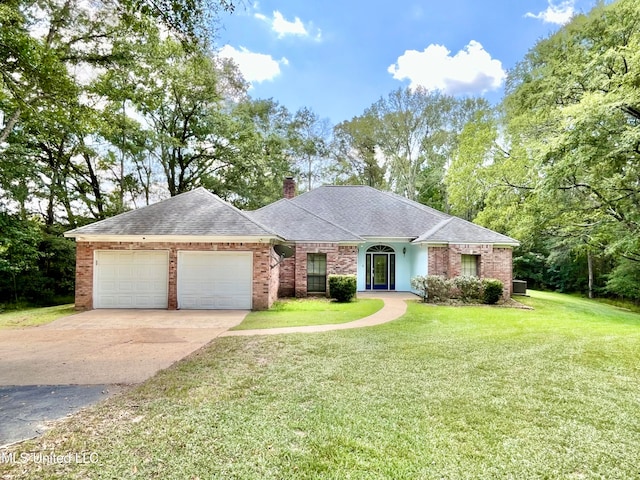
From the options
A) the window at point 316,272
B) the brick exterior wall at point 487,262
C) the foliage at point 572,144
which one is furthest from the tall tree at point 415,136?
the window at point 316,272

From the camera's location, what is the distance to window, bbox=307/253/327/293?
1452cm

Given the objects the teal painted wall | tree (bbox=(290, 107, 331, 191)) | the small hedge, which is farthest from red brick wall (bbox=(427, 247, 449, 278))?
tree (bbox=(290, 107, 331, 191))

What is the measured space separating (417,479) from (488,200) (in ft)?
54.3

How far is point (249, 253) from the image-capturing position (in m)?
11.4

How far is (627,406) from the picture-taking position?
13.1ft

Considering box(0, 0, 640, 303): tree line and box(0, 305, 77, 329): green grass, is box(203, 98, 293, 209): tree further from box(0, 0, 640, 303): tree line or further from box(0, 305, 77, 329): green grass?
box(0, 305, 77, 329): green grass

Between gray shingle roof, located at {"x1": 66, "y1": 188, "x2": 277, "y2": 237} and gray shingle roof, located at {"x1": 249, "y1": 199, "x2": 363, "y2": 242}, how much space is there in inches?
104

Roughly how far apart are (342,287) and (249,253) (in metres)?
3.79

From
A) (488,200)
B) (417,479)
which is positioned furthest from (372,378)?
(488,200)

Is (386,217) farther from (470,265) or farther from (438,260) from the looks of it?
(470,265)

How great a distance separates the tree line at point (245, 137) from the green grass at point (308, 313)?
21.7 ft

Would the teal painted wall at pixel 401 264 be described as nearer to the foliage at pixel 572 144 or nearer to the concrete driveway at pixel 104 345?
the foliage at pixel 572 144

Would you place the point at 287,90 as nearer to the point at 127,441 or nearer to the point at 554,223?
the point at 554,223

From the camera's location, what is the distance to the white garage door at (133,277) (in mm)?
11430
